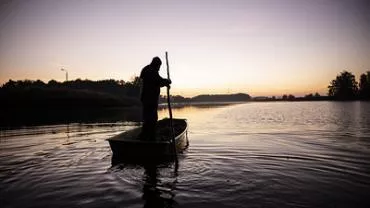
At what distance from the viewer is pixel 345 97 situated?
161 metres

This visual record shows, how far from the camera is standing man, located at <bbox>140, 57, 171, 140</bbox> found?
11.2 m

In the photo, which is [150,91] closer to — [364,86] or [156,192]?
[156,192]

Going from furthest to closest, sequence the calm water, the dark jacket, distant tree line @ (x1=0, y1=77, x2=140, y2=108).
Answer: distant tree line @ (x1=0, y1=77, x2=140, y2=108) < the dark jacket < the calm water

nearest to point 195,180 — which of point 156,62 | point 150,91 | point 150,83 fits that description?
point 150,91

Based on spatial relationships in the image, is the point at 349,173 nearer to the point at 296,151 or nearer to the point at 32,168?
the point at 296,151

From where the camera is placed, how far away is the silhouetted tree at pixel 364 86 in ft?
484

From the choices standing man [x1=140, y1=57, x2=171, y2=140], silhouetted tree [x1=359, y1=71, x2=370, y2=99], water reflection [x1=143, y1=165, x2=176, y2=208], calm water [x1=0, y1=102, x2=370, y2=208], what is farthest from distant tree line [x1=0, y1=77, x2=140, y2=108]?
silhouetted tree [x1=359, y1=71, x2=370, y2=99]

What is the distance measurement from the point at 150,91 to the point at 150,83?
0.35m

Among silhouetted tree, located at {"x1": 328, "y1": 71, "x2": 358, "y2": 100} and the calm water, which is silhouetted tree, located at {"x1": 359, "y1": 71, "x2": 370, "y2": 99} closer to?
silhouetted tree, located at {"x1": 328, "y1": 71, "x2": 358, "y2": 100}

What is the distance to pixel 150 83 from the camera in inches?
446

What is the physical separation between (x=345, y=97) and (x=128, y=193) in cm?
18286

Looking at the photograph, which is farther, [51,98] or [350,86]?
[350,86]

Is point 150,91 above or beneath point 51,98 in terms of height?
beneath

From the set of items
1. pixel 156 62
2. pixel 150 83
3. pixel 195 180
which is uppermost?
pixel 156 62
